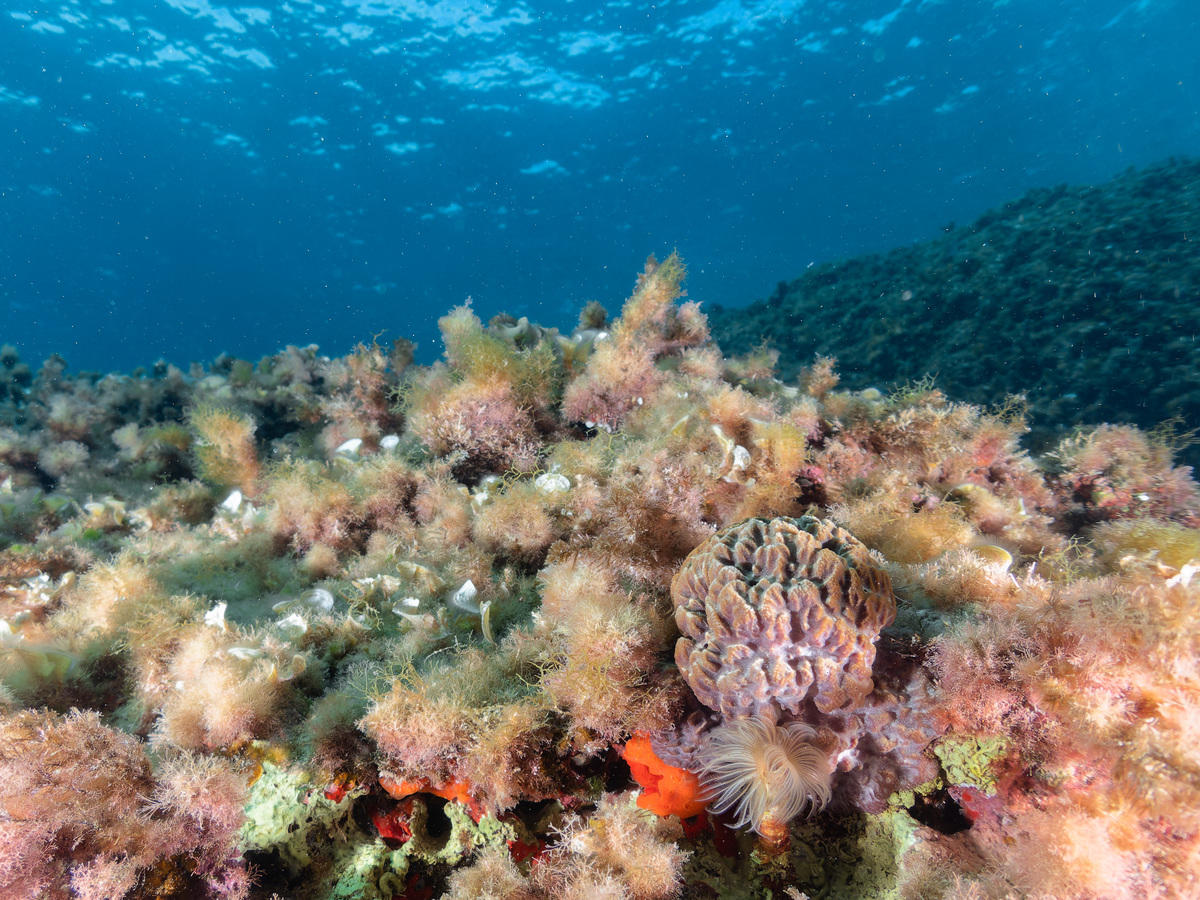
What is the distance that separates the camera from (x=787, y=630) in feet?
7.25

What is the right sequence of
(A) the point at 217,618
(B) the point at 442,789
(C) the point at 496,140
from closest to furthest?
(B) the point at 442,789 → (A) the point at 217,618 → (C) the point at 496,140

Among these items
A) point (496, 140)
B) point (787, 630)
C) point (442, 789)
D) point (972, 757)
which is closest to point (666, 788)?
point (787, 630)

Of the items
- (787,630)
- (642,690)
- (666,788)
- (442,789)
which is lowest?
(666,788)

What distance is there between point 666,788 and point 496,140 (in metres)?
57.0

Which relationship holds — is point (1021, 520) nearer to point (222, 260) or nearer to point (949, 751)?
point (949, 751)

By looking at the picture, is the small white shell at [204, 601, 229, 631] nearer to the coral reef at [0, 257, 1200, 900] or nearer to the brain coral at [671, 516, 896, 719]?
the coral reef at [0, 257, 1200, 900]

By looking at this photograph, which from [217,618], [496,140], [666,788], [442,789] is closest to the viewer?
[666,788]

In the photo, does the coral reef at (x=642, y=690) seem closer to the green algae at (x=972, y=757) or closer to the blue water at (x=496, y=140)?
the green algae at (x=972, y=757)

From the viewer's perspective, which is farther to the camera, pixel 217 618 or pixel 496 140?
pixel 496 140

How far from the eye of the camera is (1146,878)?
1.57 m

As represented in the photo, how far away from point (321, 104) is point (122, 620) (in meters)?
51.3

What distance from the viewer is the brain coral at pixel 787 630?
2.21 metres

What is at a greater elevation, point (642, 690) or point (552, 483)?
point (552, 483)

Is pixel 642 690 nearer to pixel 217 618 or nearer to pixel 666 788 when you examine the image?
pixel 666 788
